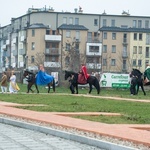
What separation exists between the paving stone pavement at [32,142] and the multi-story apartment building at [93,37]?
81.8 metres

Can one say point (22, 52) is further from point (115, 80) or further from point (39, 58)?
point (115, 80)

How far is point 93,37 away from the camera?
3878 inches

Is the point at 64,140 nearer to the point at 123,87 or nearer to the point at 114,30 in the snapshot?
the point at 123,87

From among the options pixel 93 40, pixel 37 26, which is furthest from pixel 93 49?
pixel 37 26

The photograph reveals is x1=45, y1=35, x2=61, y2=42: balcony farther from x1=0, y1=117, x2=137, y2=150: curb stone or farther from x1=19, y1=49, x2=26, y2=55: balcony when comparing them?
x1=0, y1=117, x2=137, y2=150: curb stone

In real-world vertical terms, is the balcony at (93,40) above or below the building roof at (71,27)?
below

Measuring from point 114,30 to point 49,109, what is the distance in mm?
78951

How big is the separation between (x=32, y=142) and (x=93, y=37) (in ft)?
288

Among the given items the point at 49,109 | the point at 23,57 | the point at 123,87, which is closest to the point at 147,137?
the point at 49,109

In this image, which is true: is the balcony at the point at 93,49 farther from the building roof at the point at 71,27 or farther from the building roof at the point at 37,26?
the building roof at the point at 37,26

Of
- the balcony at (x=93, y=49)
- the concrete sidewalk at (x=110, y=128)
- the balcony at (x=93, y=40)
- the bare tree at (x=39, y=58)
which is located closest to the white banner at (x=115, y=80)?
the concrete sidewalk at (x=110, y=128)

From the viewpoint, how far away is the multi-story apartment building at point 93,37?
96375mm

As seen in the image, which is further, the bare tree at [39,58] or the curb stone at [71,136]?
the bare tree at [39,58]

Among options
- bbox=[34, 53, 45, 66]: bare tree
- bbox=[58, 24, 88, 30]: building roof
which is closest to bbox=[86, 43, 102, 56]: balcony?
bbox=[58, 24, 88, 30]: building roof
